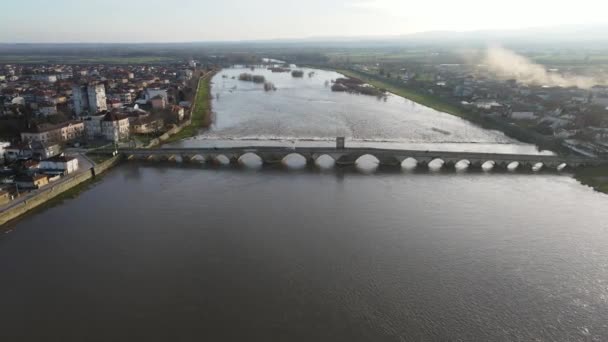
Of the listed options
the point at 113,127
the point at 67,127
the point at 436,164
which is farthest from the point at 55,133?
the point at 436,164

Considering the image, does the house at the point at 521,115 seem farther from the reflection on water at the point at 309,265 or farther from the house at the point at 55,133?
the house at the point at 55,133

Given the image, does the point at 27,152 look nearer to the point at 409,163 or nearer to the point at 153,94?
the point at 409,163

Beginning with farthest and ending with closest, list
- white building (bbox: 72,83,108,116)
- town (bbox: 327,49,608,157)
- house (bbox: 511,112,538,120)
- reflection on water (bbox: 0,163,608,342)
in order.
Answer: white building (bbox: 72,83,108,116) → house (bbox: 511,112,538,120) → town (bbox: 327,49,608,157) → reflection on water (bbox: 0,163,608,342)

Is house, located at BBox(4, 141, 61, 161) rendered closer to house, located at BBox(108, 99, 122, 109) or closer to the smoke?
house, located at BBox(108, 99, 122, 109)

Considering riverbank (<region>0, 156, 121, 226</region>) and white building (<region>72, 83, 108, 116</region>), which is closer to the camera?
riverbank (<region>0, 156, 121, 226</region>)

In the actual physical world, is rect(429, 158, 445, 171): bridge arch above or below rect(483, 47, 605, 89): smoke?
below

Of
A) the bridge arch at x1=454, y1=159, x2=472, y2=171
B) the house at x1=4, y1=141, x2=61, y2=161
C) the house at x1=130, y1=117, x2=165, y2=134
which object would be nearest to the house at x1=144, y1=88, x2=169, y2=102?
the house at x1=130, y1=117, x2=165, y2=134

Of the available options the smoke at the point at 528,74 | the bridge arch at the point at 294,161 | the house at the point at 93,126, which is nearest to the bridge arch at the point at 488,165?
the bridge arch at the point at 294,161
